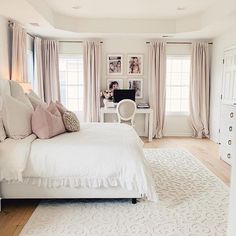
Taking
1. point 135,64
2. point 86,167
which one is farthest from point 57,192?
point 135,64

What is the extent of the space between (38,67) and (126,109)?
2123 mm

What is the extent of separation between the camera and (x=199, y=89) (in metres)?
6.38

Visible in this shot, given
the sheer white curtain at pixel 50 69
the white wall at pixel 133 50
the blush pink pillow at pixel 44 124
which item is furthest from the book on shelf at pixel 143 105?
the blush pink pillow at pixel 44 124

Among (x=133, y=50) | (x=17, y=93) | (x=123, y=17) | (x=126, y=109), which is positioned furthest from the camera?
(x=133, y=50)

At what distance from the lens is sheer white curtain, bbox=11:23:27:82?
15.2 feet

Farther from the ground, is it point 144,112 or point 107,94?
point 107,94

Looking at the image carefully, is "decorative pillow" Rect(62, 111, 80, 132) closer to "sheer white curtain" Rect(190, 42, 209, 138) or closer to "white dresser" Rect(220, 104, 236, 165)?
"white dresser" Rect(220, 104, 236, 165)

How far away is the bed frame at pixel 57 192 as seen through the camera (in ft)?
8.64

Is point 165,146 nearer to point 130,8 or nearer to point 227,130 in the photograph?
point 227,130

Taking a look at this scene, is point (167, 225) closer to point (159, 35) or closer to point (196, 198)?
point (196, 198)

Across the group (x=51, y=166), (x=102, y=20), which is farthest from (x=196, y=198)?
(x=102, y=20)

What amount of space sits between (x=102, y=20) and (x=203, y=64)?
2514 mm

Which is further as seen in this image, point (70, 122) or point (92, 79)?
point (92, 79)

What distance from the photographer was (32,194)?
266 centimetres
